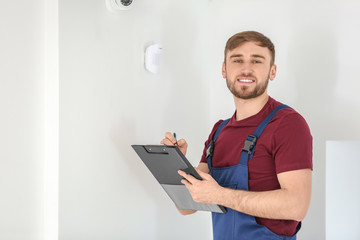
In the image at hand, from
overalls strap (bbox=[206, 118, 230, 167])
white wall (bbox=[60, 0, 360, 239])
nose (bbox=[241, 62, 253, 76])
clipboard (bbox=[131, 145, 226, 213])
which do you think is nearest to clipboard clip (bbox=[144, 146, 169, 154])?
clipboard (bbox=[131, 145, 226, 213])

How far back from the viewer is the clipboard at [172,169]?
138 cm

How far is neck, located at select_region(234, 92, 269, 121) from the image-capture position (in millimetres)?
1613

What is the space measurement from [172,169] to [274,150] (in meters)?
0.33

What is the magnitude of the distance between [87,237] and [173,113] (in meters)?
0.69

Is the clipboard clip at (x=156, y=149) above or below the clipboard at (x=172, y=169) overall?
above

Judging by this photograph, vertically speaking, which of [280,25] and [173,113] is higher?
[280,25]

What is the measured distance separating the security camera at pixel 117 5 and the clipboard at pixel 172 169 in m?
0.51

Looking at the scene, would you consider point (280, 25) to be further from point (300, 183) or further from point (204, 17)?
point (300, 183)

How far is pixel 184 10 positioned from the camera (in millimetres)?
2080
